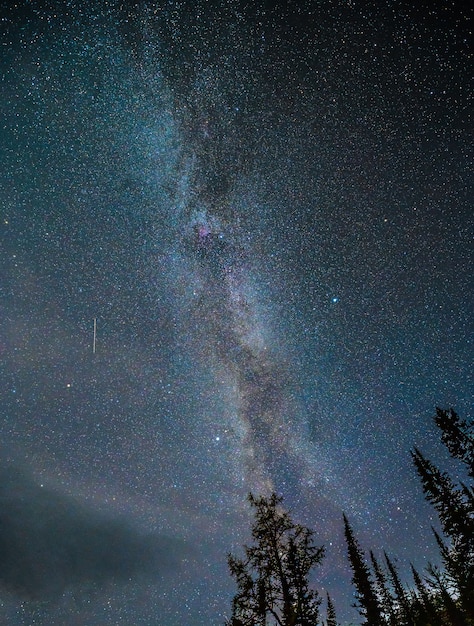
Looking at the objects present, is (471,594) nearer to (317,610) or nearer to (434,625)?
(434,625)

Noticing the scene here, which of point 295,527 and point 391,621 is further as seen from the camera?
point 391,621

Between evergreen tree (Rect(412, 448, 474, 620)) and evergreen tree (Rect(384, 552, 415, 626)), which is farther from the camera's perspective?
evergreen tree (Rect(384, 552, 415, 626))

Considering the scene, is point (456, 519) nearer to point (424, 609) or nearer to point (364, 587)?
point (364, 587)

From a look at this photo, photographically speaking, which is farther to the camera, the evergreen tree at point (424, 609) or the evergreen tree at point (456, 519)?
the evergreen tree at point (424, 609)

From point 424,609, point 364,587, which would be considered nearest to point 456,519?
point 364,587

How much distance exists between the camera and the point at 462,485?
23031mm

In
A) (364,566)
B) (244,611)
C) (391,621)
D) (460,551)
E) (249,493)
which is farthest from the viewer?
(391,621)

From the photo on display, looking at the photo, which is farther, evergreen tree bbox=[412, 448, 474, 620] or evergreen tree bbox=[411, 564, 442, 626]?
evergreen tree bbox=[411, 564, 442, 626]

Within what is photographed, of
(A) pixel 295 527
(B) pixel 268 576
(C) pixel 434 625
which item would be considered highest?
(A) pixel 295 527

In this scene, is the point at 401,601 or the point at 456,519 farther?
the point at 401,601

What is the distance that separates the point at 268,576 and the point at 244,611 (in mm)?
1627

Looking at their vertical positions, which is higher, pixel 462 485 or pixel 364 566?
pixel 462 485

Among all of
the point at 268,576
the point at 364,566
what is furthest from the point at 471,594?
the point at 268,576

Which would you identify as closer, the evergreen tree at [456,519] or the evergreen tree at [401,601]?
the evergreen tree at [456,519]
